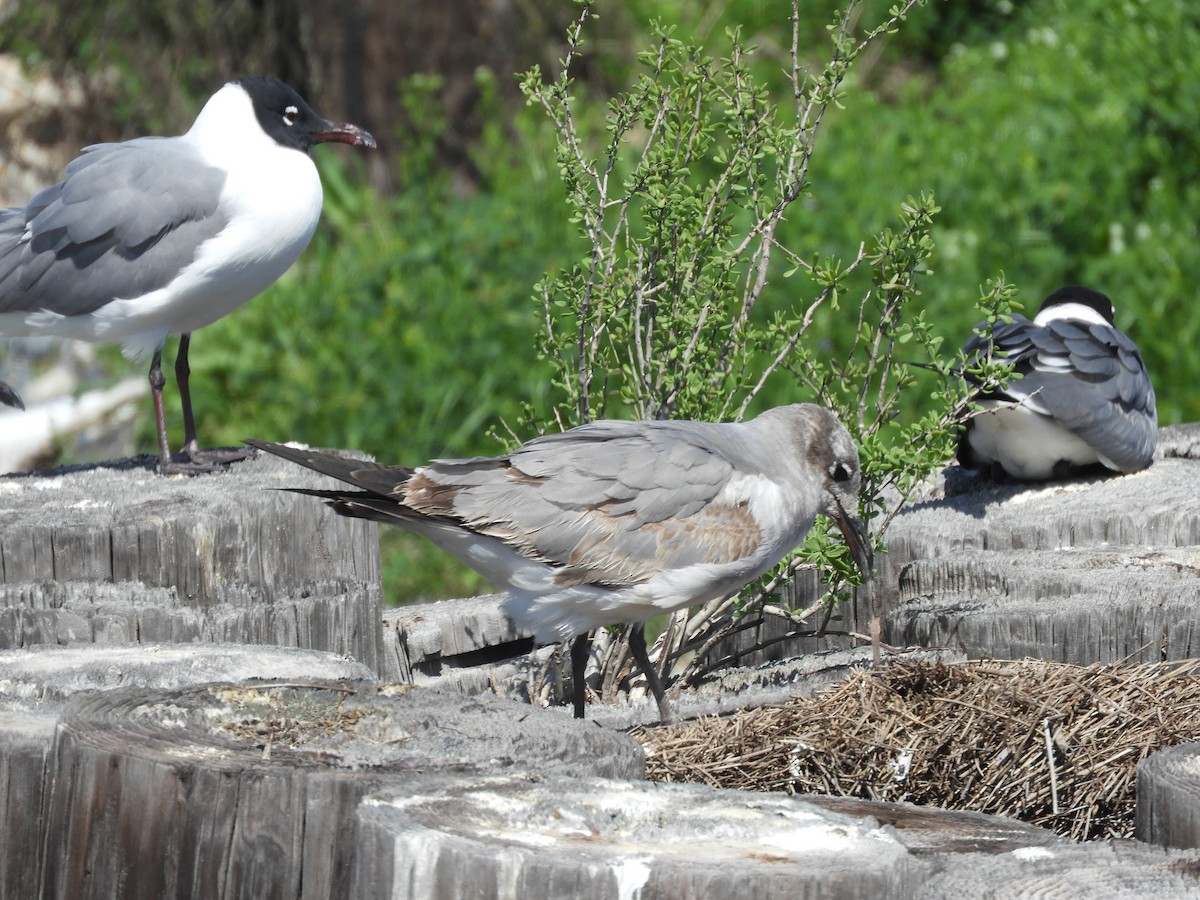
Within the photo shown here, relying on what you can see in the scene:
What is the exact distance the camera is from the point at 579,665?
14.0ft

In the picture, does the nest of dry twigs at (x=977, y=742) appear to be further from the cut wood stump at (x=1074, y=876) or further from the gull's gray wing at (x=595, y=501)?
the cut wood stump at (x=1074, y=876)

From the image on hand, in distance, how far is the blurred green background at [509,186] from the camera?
27.8 feet

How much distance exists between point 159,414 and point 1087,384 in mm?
3002

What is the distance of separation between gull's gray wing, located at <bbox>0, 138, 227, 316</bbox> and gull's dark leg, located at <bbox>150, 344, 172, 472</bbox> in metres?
0.36

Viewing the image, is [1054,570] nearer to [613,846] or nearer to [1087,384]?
[1087,384]

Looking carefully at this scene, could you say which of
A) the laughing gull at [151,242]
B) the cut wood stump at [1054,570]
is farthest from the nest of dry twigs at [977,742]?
the laughing gull at [151,242]

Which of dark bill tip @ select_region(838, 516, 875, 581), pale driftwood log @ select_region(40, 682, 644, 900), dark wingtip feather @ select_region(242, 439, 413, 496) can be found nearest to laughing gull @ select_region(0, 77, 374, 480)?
dark wingtip feather @ select_region(242, 439, 413, 496)

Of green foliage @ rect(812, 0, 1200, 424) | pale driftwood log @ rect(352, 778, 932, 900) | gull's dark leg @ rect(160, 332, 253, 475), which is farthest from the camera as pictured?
green foliage @ rect(812, 0, 1200, 424)

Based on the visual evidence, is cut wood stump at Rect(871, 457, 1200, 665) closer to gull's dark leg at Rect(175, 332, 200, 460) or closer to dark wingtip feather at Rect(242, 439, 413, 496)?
dark wingtip feather at Rect(242, 439, 413, 496)

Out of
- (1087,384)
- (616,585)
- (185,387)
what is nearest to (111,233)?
(185,387)

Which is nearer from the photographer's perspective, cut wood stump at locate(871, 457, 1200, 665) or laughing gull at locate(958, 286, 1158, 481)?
cut wood stump at locate(871, 457, 1200, 665)

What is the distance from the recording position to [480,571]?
405 centimetres

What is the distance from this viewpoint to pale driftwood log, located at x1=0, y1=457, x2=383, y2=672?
3.64 m

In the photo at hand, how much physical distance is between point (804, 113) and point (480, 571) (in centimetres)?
153
